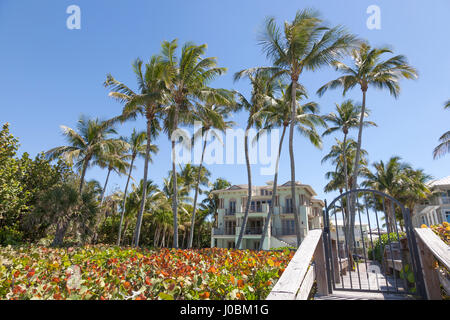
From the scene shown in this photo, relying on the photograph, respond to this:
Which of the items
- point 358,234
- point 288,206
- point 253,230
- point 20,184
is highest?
point 288,206

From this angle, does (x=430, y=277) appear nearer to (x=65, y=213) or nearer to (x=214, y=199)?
(x=65, y=213)

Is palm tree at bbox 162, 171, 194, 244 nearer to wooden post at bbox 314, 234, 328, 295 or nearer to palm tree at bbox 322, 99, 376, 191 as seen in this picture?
palm tree at bbox 322, 99, 376, 191

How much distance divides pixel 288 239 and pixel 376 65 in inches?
701

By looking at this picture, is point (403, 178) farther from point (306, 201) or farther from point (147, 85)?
point (147, 85)

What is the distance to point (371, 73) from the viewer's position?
17.7m

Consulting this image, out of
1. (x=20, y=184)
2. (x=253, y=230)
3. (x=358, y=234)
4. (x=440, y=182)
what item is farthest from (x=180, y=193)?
(x=440, y=182)

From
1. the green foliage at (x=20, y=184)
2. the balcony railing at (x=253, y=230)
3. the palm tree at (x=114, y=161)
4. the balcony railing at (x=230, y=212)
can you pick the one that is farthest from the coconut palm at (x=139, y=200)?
the green foliage at (x=20, y=184)

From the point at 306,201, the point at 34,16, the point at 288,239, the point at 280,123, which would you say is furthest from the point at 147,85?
the point at 306,201

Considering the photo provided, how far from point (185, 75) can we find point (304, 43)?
5.98 meters

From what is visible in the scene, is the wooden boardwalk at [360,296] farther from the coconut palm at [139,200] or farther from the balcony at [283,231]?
the coconut palm at [139,200]

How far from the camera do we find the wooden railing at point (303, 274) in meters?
2.21

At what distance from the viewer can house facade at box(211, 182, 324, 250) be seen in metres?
28.3

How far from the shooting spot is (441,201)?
2966cm
